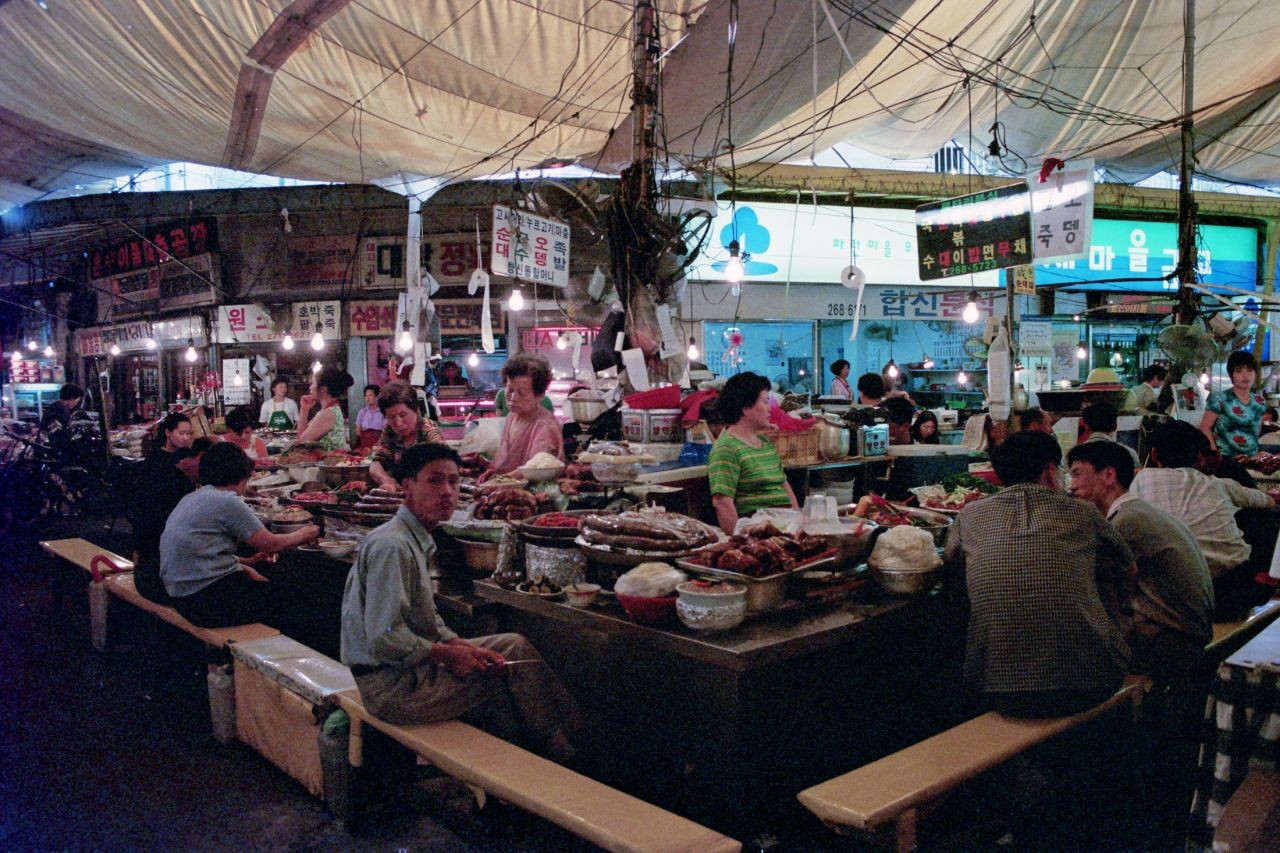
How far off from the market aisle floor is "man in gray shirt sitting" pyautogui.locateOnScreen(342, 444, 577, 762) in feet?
1.59

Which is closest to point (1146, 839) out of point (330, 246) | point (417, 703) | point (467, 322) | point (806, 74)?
point (417, 703)

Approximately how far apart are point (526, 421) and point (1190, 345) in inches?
301

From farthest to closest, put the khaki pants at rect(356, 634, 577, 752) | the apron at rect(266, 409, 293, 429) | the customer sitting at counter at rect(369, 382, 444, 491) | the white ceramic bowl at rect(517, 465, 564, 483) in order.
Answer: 1. the apron at rect(266, 409, 293, 429)
2. the customer sitting at counter at rect(369, 382, 444, 491)
3. the white ceramic bowl at rect(517, 465, 564, 483)
4. the khaki pants at rect(356, 634, 577, 752)

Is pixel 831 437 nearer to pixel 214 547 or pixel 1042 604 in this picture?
pixel 1042 604

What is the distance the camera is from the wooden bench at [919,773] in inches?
116

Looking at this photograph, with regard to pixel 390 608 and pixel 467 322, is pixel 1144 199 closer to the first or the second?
pixel 467 322

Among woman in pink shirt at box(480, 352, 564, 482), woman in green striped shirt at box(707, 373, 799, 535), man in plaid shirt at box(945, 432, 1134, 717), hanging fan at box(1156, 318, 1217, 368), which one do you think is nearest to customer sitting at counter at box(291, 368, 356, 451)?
woman in pink shirt at box(480, 352, 564, 482)

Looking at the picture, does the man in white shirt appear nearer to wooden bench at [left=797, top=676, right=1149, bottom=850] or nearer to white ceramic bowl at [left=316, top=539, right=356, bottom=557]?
wooden bench at [left=797, top=676, right=1149, bottom=850]

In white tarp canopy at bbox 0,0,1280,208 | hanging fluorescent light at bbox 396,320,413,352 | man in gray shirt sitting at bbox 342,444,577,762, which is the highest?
white tarp canopy at bbox 0,0,1280,208

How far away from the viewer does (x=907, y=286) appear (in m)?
15.8

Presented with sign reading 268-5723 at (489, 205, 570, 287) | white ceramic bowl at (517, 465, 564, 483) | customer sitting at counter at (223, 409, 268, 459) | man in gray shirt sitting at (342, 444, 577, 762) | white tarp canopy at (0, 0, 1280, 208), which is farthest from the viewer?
customer sitting at counter at (223, 409, 268, 459)

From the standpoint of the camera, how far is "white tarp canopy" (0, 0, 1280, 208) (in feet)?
24.7

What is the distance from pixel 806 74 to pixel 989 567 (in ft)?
21.6

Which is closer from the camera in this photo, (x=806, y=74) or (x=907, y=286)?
(x=806, y=74)
